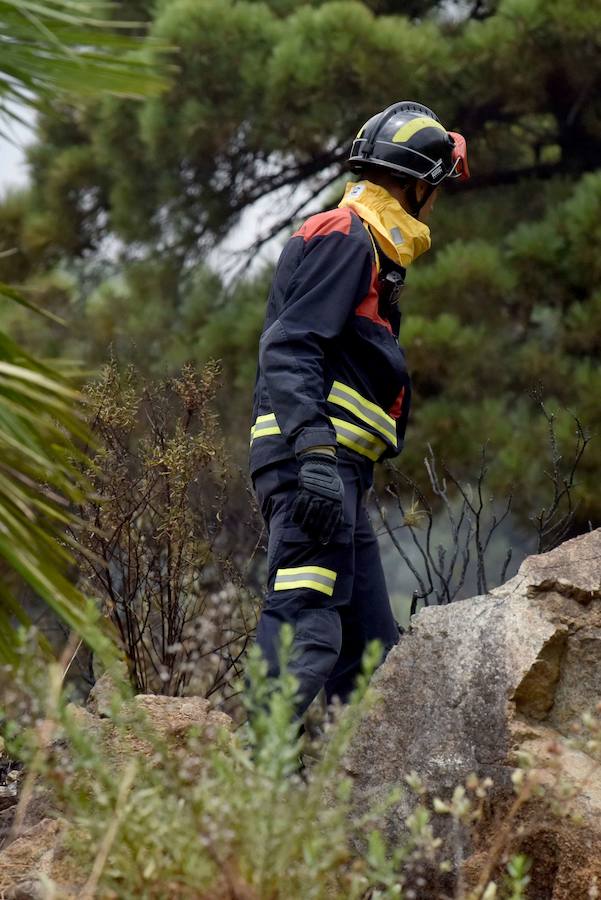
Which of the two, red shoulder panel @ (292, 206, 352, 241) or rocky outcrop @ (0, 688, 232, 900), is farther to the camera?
red shoulder panel @ (292, 206, 352, 241)

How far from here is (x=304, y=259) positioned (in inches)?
A: 132

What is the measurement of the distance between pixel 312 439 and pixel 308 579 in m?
0.36

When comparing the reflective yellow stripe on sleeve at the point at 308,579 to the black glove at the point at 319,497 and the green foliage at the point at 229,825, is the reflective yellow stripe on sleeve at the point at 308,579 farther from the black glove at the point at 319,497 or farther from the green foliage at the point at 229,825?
the green foliage at the point at 229,825

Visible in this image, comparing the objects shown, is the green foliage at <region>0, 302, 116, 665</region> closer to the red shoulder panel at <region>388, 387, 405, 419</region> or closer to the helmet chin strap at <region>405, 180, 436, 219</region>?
the red shoulder panel at <region>388, 387, 405, 419</region>

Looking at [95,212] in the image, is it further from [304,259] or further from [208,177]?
[304,259]

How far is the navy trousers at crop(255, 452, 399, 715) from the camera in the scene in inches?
122

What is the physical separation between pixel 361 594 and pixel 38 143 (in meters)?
7.81

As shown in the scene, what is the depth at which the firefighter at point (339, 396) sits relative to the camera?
312cm

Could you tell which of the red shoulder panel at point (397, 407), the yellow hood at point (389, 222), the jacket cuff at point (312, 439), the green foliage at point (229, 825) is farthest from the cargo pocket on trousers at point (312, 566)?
the green foliage at point (229, 825)

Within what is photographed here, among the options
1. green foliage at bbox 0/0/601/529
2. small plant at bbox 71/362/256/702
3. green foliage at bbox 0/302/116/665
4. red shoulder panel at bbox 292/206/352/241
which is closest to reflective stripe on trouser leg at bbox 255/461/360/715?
red shoulder panel at bbox 292/206/352/241

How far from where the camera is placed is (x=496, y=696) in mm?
3004

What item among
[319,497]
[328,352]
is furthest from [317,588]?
[328,352]

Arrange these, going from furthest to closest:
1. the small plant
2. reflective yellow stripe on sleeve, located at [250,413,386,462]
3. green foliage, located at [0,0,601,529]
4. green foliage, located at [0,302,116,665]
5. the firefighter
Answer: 1. green foliage, located at [0,0,601,529]
2. the small plant
3. reflective yellow stripe on sleeve, located at [250,413,386,462]
4. the firefighter
5. green foliage, located at [0,302,116,665]

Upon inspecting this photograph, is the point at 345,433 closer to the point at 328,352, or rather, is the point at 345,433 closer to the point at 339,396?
the point at 339,396
